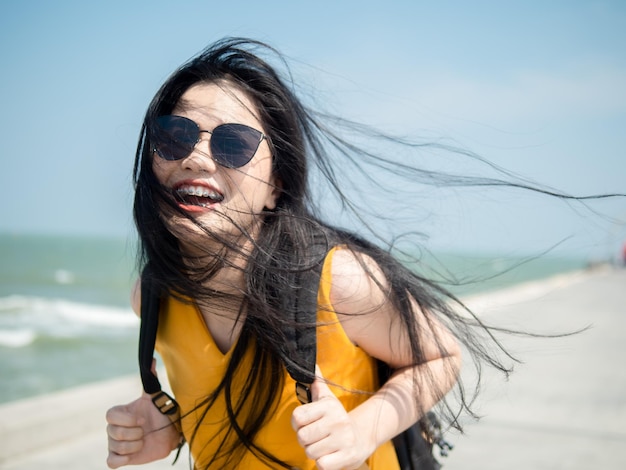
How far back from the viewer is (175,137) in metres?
1.64

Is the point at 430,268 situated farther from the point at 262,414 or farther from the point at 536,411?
the point at 536,411

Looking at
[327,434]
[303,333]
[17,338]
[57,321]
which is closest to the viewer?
[327,434]

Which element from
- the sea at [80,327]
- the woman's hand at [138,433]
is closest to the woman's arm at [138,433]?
the woman's hand at [138,433]

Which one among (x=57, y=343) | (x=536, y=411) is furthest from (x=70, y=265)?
(x=536, y=411)

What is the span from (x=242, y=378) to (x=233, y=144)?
0.65 meters

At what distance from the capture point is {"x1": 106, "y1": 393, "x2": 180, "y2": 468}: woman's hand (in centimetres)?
181

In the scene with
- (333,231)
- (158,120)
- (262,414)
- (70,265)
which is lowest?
(70,265)

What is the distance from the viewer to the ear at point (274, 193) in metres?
1.79

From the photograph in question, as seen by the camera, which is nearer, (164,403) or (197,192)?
(197,192)

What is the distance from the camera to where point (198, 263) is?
169cm

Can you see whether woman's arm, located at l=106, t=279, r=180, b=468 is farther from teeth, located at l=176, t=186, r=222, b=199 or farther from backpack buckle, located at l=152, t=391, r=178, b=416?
teeth, located at l=176, t=186, r=222, b=199

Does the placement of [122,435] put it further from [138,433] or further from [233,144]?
[233,144]

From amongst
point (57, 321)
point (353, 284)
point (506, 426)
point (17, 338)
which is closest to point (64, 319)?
point (57, 321)

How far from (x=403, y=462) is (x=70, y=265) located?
51.8 meters
